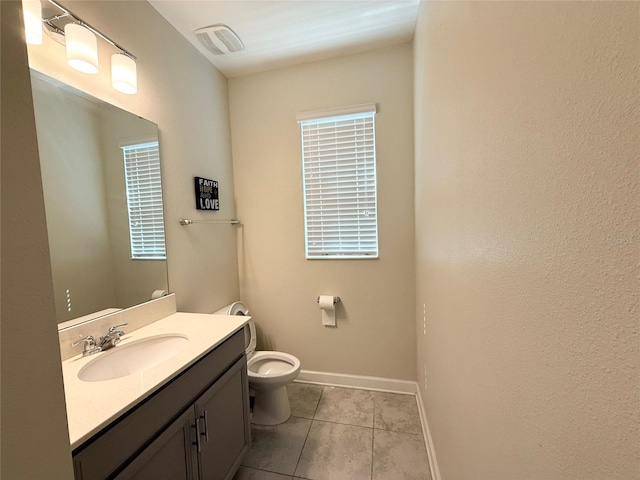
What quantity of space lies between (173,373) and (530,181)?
1.22 meters

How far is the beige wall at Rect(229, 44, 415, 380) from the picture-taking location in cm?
206

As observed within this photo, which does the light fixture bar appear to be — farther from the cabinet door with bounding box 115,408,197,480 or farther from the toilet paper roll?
the toilet paper roll

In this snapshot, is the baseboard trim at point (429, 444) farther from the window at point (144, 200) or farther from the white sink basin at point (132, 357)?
the window at point (144, 200)

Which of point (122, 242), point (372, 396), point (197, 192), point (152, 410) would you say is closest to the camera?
point (152, 410)

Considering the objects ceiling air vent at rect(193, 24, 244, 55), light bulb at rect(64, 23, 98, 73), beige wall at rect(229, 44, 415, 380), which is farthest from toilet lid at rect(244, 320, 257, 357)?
ceiling air vent at rect(193, 24, 244, 55)

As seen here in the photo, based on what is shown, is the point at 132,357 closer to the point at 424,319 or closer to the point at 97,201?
the point at 97,201

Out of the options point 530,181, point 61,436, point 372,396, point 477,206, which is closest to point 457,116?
point 477,206

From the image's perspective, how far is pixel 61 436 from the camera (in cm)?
46

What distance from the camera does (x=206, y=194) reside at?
6.46ft

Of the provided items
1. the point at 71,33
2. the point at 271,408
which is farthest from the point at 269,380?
the point at 71,33

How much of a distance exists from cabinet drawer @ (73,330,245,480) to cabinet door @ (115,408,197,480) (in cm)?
3

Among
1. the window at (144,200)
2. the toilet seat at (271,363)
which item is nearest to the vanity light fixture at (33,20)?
the window at (144,200)

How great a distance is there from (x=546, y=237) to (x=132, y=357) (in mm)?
1622

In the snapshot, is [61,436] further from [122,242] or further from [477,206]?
[122,242]
